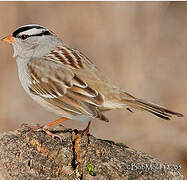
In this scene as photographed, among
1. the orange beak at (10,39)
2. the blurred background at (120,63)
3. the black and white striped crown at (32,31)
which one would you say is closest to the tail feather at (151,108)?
the black and white striped crown at (32,31)

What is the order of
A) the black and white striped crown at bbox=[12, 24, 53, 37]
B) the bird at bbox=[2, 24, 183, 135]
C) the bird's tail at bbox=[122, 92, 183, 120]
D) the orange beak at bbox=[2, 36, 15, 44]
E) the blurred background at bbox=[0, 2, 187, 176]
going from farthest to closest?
1. the blurred background at bbox=[0, 2, 187, 176]
2. the orange beak at bbox=[2, 36, 15, 44]
3. the black and white striped crown at bbox=[12, 24, 53, 37]
4. the bird at bbox=[2, 24, 183, 135]
5. the bird's tail at bbox=[122, 92, 183, 120]

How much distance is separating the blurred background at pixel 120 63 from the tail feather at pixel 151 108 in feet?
8.85

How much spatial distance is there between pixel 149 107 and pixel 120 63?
370cm

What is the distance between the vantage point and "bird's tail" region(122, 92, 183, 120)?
15.6 ft

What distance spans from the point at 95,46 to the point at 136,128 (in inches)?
78.6

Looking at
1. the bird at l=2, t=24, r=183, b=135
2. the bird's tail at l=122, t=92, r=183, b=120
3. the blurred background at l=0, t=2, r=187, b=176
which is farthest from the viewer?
the blurred background at l=0, t=2, r=187, b=176

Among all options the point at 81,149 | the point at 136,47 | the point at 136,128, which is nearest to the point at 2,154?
the point at 81,149

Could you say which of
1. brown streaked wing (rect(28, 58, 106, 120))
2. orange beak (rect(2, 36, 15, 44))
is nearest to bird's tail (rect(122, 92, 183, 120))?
brown streaked wing (rect(28, 58, 106, 120))

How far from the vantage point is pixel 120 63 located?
852 cm

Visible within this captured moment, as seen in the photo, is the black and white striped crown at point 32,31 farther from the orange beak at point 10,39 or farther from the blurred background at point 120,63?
the blurred background at point 120,63

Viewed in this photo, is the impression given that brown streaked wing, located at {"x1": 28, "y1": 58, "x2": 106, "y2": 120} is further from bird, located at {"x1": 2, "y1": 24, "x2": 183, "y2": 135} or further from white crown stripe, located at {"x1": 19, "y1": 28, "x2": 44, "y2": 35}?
white crown stripe, located at {"x1": 19, "y1": 28, "x2": 44, "y2": 35}

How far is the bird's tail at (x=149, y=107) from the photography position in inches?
187

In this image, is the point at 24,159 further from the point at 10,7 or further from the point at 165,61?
the point at 165,61

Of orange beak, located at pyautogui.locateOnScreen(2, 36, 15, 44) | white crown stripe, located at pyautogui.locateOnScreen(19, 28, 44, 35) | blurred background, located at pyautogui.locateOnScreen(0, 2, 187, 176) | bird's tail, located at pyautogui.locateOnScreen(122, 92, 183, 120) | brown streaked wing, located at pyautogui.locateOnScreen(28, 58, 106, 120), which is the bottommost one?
blurred background, located at pyautogui.locateOnScreen(0, 2, 187, 176)
